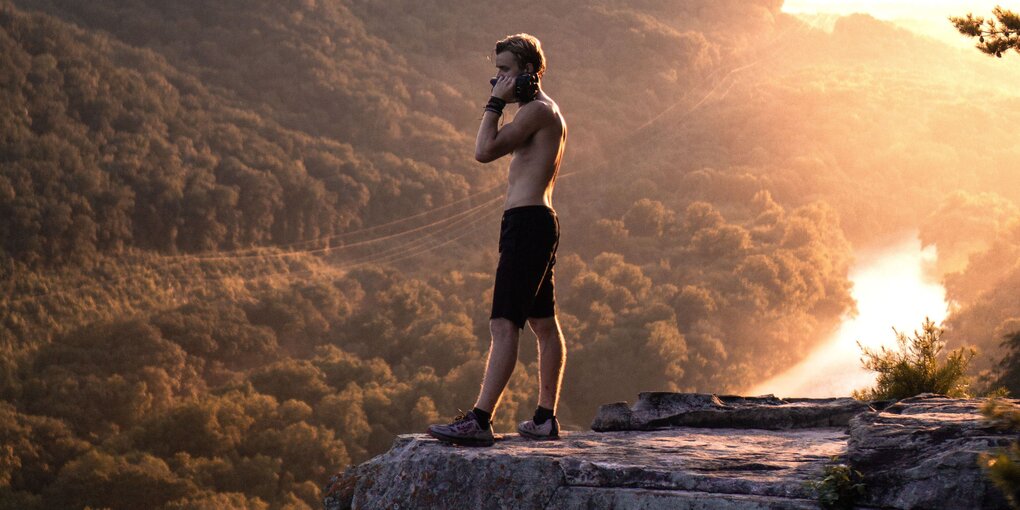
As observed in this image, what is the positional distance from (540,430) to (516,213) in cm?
155

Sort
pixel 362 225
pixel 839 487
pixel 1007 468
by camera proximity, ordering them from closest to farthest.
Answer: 1. pixel 1007 468
2. pixel 839 487
3. pixel 362 225

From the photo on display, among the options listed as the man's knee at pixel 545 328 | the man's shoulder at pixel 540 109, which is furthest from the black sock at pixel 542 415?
the man's shoulder at pixel 540 109

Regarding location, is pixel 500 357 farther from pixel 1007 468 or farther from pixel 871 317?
pixel 871 317

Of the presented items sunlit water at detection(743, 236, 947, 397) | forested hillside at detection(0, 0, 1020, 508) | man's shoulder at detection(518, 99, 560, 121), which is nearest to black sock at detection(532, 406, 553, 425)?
man's shoulder at detection(518, 99, 560, 121)

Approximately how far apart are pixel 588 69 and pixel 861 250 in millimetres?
26412

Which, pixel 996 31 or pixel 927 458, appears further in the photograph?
pixel 996 31

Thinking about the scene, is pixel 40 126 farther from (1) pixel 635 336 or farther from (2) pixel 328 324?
(1) pixel 635 336

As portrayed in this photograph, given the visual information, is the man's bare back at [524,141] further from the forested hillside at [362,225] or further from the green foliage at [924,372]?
the forested hillside at [362,225]

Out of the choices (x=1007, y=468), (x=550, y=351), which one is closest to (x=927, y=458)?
(x=1007, y=468)

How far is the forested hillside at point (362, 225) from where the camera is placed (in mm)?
34750

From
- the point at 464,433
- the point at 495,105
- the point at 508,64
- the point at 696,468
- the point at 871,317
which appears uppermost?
the point at 871,317

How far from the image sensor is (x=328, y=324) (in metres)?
46.4

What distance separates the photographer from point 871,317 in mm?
65062

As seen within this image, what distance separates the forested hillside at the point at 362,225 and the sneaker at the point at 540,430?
2402 cm
